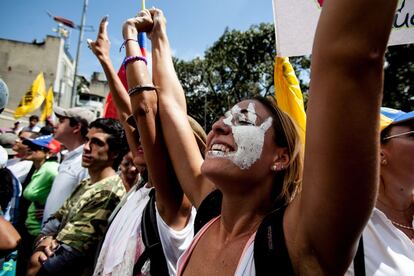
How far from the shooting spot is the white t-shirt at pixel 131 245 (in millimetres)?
1665

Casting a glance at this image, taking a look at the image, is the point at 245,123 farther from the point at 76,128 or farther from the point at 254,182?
the point at 76,128

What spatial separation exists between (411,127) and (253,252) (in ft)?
4.06

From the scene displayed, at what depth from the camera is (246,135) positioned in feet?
4.40

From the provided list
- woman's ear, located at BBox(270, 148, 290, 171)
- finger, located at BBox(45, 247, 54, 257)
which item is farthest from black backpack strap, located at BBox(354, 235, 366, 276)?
finger, located at BBox(45, 247, 54, 257)

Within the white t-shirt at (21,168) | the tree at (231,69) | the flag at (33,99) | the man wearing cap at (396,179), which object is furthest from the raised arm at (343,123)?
the tree at (231,69)

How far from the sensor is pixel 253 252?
3.40ft

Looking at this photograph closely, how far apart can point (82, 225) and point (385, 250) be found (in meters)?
1.80

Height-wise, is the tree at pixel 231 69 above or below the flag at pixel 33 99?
above

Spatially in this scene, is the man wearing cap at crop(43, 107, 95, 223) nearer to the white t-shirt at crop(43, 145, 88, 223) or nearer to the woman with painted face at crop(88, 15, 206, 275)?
the white t-shirt at crop(43, 145, 88, 223)

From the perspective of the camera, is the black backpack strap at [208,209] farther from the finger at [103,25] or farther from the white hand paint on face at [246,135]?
the finger at [103,25]

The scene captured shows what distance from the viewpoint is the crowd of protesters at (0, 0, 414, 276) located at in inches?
28.8

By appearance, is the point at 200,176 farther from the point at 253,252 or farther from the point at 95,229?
the point at 95,229

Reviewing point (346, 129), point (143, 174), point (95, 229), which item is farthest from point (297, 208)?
point (95, 229)

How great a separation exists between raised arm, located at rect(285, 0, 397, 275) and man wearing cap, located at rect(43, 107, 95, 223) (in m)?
3.01
